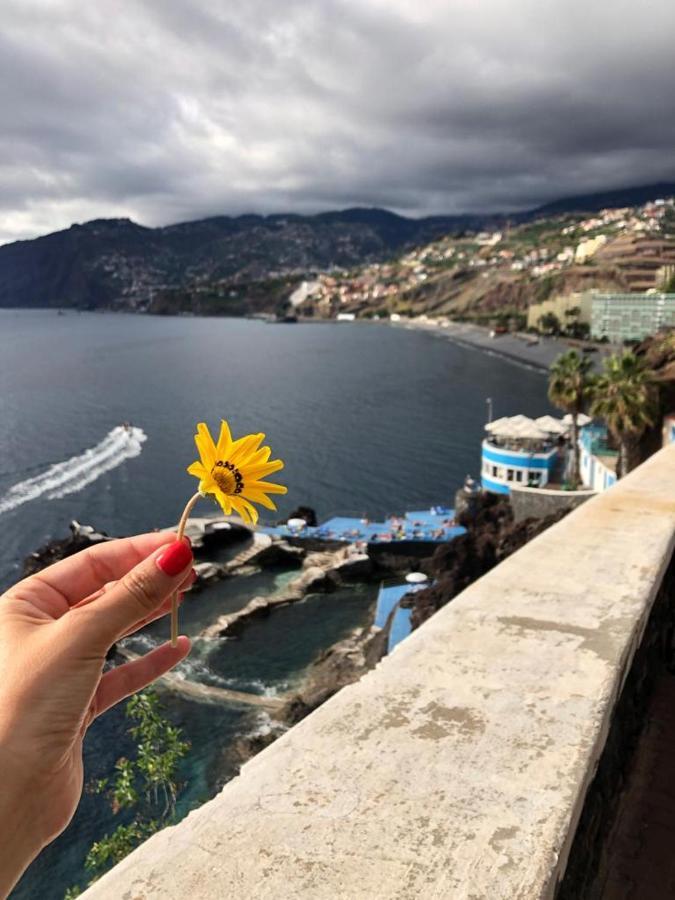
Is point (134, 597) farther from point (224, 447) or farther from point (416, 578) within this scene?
point (416, 578)

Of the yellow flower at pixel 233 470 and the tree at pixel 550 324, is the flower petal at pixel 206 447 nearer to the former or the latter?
the yellow flower at pixel 233 470

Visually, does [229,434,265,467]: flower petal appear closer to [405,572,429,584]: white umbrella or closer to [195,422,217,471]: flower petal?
[195,422,217,471]: flower petal

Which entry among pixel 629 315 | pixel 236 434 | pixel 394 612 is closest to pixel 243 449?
pixel 394 612

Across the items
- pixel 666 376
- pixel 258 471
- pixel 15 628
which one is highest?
pixel 258 471

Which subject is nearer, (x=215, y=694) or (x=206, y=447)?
(x=206, y=447)

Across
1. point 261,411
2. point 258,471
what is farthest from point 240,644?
point 261,411

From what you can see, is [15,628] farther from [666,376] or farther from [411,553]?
[411,553]
